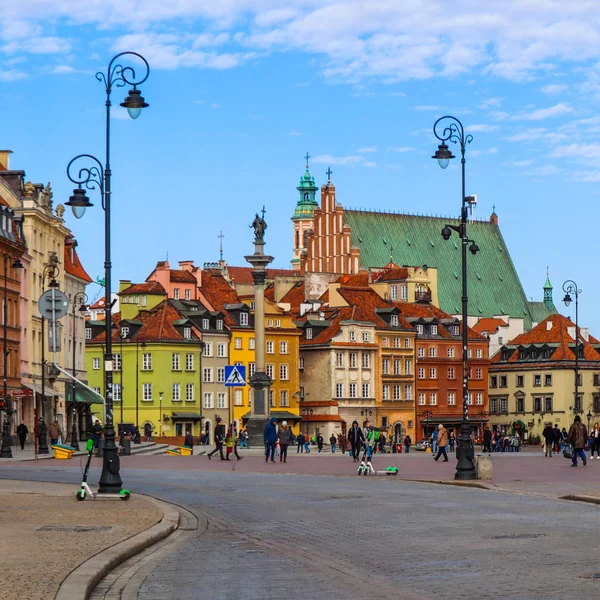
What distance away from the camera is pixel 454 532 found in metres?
20.5

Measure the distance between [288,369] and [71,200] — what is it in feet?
317

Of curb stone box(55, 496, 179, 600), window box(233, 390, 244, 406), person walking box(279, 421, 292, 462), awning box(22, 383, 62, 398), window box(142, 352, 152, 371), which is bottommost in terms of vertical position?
person walking box(279, 421, 292, 462)

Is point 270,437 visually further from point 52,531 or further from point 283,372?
point 283,372

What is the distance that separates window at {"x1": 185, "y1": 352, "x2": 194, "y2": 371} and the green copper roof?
116ft

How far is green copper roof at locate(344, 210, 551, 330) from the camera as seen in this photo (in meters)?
156

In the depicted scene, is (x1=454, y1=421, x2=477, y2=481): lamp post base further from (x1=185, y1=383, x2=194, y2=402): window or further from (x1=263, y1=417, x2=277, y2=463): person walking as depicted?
(x1=185, y1=383, x2=194, y2=402): window

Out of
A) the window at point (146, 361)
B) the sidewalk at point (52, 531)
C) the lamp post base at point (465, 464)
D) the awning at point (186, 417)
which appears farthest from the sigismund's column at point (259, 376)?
the sidewalk at point (52, 531)

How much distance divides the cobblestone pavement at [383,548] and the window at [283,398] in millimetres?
94725

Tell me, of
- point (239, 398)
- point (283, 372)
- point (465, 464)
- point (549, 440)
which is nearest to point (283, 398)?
point (283, 372)

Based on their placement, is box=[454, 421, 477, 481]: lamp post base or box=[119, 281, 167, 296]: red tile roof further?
box=[119, 281, 167, 296]: red tile roof

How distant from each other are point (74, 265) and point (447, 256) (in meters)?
64.8

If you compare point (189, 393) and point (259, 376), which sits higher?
point (259, 376)

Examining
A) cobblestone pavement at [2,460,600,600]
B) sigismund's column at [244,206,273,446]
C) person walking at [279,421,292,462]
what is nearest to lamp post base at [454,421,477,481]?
cobblestone pavement at [2,460,600,600]

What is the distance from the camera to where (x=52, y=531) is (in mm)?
20172
